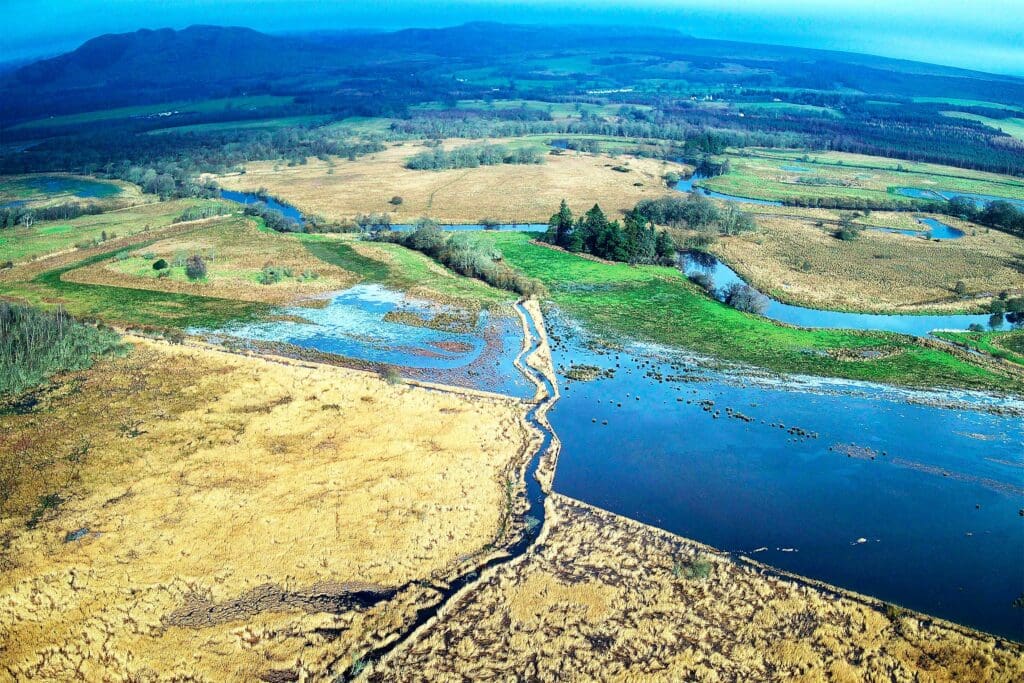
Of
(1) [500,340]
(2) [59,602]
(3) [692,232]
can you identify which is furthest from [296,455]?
(3) [692,232]

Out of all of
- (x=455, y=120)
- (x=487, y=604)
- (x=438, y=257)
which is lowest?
(x=487, y=604)

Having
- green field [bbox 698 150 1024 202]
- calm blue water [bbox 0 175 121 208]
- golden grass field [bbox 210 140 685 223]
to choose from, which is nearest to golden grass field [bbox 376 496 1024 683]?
golden grass field [bbox 210 140 685 223]

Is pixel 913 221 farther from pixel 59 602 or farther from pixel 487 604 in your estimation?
pixel 59 602

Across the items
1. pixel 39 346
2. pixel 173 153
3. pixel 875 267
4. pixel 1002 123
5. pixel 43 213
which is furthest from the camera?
pixel 1002 123

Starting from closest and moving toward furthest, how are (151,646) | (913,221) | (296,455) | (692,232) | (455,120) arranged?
(151,646), (296,455), (692,232), (913,221), (455,120)

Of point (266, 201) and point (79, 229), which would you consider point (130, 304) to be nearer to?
point (79, 229)

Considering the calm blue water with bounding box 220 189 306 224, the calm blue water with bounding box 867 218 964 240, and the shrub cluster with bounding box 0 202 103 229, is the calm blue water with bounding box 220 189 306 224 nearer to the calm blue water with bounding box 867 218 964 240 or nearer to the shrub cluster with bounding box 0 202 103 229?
the shrub cluster with bounding box 0 202 103 229

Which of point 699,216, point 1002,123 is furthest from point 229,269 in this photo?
point 1002,123
